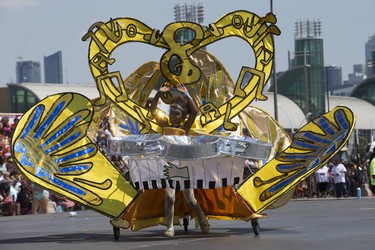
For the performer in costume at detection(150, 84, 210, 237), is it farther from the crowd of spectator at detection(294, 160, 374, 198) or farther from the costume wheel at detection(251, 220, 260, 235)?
the crowd of spectator at detection(294, 160, 374, 198)

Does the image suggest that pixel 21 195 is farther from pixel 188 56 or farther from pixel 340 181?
pixel 188 56

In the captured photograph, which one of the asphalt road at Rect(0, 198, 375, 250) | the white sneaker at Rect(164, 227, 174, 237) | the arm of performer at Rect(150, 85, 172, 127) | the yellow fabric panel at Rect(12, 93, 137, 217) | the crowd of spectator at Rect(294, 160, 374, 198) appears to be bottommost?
the crowd of spectator at Rect(294, 160, 374, 198)

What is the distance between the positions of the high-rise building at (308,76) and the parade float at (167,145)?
54388 mm

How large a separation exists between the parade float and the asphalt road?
432 millimetres

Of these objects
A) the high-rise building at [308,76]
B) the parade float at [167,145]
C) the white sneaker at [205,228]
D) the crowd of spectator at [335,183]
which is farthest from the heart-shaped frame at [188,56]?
the high-rise building at [308,76]

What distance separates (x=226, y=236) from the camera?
14930 millimetres

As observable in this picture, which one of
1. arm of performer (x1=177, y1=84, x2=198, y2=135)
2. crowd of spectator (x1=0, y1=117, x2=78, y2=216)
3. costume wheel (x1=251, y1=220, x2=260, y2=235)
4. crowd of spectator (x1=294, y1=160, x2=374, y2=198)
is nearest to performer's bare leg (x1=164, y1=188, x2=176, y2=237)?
arm of performer (x1=177, y1=84, x2=198, y2=135)

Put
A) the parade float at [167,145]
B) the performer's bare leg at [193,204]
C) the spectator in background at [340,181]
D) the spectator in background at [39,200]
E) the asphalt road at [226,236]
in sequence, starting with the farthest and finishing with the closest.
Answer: the spectator in background at [340,181] < the spectator in background at [39,200] < the performer's bare leg at [193,204] < the parade float at [167,145] < the asphalt road at [226,236]

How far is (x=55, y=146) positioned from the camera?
48.9 feet

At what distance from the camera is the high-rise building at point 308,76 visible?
81562mm

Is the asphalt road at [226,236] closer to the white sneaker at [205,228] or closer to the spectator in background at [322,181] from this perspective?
the white sneaker at [205,228]

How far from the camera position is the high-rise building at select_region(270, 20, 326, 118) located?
268 feet

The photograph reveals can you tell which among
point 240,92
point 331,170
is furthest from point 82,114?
point 331,170

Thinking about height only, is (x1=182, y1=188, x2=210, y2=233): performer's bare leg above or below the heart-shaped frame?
below
